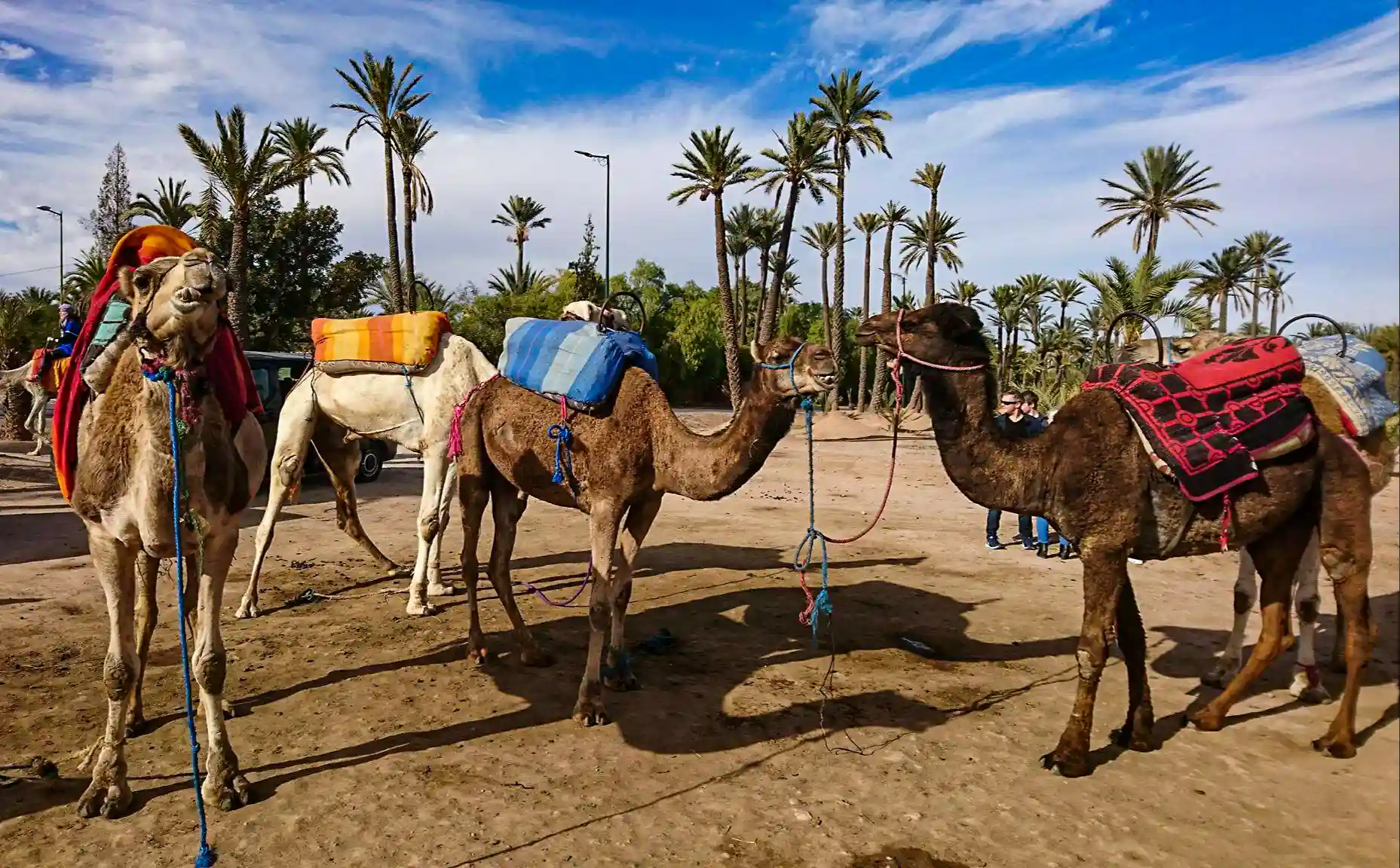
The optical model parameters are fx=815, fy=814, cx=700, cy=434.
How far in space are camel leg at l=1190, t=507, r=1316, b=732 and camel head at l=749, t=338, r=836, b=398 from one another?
3.33 metres

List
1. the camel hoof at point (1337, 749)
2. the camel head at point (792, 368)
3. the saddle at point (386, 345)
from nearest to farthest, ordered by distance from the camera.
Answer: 1. the camel head at point (792, 368)
2. the camel hoof at point (1337, 749)
3. the saddle at point (386, 345)

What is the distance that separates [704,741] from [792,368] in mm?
2332

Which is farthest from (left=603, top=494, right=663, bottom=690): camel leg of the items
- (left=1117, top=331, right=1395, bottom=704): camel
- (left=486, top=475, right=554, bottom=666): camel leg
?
(left=1117, top=331, right=1395, bottom=704): camel

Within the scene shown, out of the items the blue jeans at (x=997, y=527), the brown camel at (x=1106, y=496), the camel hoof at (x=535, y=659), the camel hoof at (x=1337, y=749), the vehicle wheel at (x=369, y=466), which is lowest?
the camel hoof at (x=1337, y=749)

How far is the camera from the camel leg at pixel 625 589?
578 cm

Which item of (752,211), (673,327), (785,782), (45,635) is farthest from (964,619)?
(752,211)

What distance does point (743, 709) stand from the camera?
216 inches

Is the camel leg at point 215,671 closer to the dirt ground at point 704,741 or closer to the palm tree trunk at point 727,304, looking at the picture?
the dirt ground at point 704,741

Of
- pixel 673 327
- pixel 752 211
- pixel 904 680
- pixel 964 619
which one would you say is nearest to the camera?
pixel 904 680

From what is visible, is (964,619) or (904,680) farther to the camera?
(964,619)

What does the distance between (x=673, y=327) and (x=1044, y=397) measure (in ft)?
113

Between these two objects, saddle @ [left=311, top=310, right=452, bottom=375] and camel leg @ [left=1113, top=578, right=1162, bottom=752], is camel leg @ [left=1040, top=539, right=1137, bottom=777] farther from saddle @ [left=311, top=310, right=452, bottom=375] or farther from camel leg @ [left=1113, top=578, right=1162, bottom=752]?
saddle @ [left=311, top=310, right=452, bottom=375]

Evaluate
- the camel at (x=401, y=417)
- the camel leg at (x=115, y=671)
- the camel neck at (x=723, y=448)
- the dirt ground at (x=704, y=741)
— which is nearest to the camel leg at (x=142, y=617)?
the dirt ground at (x=704, y=741)

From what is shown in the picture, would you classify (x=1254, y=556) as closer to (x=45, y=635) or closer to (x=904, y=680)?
(x=904, y=680)
